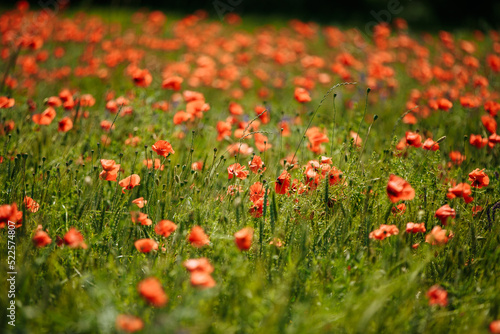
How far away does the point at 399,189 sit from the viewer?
1620 millimetres

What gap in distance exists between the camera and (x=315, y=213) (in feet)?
6.19

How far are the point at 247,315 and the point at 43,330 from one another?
0.65m

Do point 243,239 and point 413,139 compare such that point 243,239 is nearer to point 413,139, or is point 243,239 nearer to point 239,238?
point 239,238

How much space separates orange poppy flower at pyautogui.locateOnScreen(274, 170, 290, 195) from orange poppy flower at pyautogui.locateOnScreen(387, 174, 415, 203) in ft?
1.49

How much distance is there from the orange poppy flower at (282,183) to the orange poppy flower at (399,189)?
1.49ft

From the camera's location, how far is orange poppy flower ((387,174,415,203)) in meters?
1.62

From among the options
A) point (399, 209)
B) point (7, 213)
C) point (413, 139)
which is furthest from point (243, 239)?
point (413, 139)

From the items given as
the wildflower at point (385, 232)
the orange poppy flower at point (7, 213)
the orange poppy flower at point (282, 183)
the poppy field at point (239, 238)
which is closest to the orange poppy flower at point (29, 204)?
the poppy field at point (239, 238)

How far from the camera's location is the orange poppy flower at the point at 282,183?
1.86 m

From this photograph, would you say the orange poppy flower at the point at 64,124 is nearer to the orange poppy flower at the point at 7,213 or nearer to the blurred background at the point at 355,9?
the orange poppy flower at the point at 7,213

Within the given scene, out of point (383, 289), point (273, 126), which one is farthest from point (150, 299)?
point (273, 126)

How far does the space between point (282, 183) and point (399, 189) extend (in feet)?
1.69

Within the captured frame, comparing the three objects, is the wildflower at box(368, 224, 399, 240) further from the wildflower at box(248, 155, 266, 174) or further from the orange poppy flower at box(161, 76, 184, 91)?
the orange poppy flower at box(161, 76, 184, 91)

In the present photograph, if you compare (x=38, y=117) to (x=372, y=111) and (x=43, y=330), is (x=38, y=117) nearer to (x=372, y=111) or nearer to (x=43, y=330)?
(x=43, y=330)
